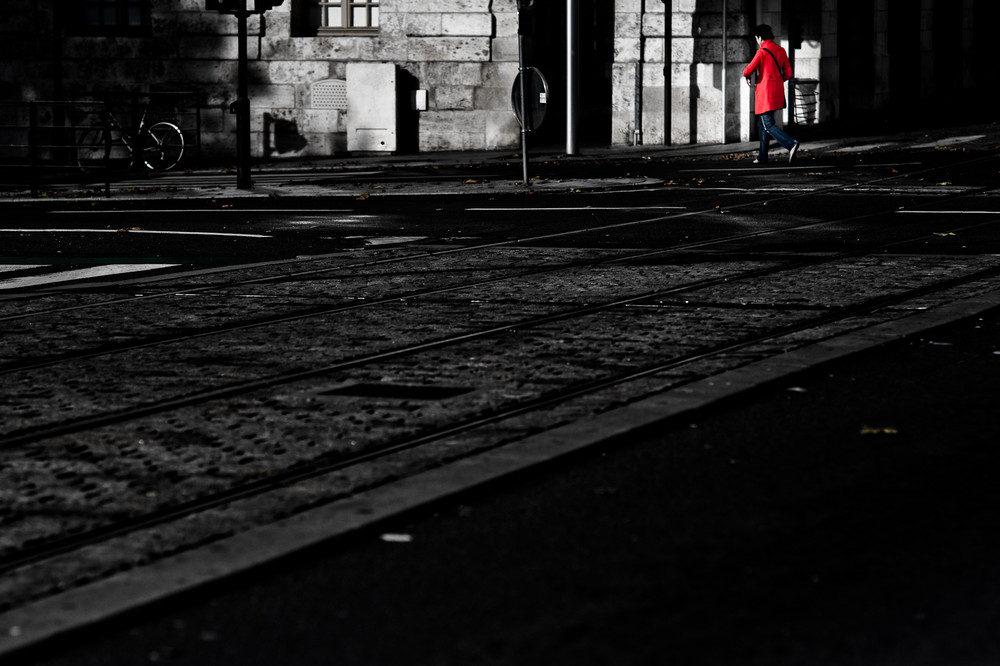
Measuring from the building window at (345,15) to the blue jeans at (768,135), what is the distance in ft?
24.4

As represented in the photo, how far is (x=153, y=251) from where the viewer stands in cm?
1387

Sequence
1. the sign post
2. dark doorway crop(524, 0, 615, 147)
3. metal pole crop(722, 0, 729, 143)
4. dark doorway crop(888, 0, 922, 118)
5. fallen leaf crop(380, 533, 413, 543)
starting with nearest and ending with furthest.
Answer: fallen leaf crop(380, 533, 413, 543) < the sign post < metal pole crop(722, 0, 729, 143) < dark doorway crop(524, 0, 615, 147) < dark doorway crop(888, 0, 922, 118)

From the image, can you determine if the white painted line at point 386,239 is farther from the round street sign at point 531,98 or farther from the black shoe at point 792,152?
the black shoe at point 792,152

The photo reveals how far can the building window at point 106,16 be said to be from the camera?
1132 inches

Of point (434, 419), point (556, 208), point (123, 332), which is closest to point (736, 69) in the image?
point (556, 208)

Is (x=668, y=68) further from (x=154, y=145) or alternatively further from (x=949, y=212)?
(x=949, y=212)

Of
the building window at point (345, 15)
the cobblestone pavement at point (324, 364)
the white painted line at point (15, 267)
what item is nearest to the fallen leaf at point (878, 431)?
the cobblestone pavement at point (324, 364)

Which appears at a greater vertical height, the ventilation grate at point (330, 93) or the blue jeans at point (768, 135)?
the ventilation grate at point (330, 93)

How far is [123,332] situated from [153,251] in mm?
4720

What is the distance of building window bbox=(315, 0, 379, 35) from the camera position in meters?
28.7

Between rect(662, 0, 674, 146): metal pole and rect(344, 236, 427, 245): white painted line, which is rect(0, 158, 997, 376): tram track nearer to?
rect(344, 236, 427, 245): white painted line

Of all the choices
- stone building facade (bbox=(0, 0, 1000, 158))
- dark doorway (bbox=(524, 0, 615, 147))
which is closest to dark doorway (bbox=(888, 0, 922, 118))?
dark doorway (bbox=(524, 0, 615, 147))

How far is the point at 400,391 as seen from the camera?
24.0ft

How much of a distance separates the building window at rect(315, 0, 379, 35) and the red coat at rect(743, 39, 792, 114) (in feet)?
22.4
